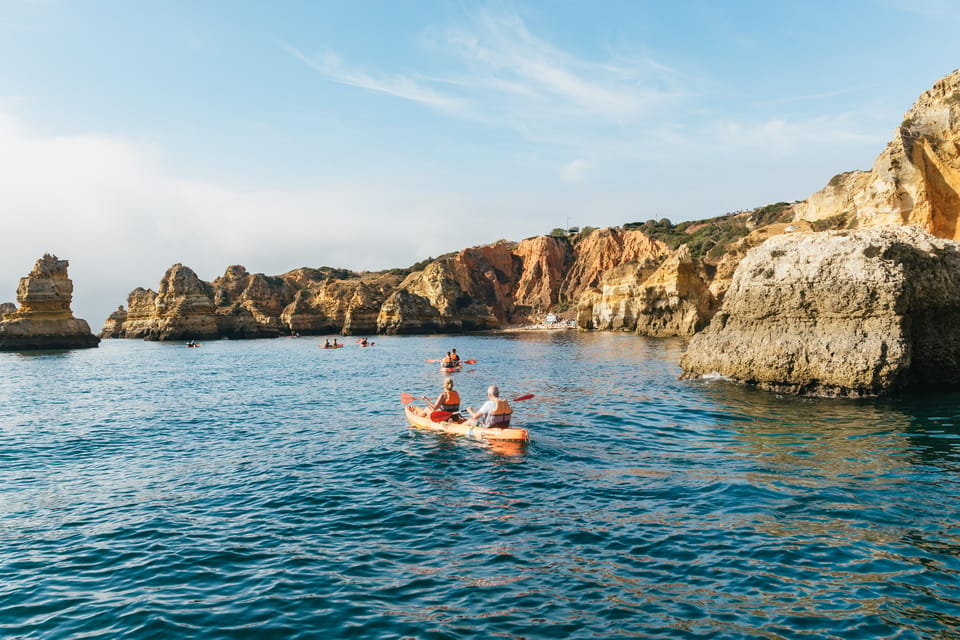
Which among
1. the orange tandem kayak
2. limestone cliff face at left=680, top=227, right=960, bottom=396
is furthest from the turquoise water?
limestone cliff face at left=680, top=227, right=960, bottom=396

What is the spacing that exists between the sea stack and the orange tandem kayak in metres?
64.0

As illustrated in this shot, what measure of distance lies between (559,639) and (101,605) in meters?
5.87

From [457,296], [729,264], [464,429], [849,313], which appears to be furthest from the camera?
[457,296]

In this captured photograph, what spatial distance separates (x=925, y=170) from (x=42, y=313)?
3212 inches

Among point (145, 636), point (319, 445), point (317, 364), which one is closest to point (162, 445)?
point (319, 445)

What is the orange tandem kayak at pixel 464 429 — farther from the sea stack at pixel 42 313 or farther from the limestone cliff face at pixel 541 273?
the limestone cliff face at pixel 541 273

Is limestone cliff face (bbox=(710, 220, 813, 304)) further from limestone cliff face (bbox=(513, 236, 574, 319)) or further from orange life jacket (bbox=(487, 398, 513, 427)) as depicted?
limestone cliff face (bbox=(513, 236, 574, 319))

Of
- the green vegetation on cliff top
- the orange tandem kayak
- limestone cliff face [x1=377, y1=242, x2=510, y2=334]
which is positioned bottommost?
the orange tandem kayak

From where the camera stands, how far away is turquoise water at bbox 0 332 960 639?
654cm

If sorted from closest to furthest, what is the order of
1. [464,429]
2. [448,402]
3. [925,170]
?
1. [464,429]
2. [448,402]
3. [925,170]

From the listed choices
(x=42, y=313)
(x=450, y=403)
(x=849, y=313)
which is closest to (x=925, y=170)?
(x=849, y=313)

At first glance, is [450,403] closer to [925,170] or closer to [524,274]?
[925,170]

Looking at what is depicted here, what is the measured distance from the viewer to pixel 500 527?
30.0 feet

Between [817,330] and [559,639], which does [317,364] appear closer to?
[817,330]
